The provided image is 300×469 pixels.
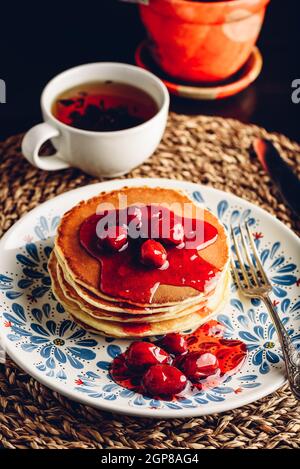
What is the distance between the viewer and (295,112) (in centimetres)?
241

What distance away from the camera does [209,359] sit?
1.44 meters

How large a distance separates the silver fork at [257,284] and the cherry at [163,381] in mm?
223

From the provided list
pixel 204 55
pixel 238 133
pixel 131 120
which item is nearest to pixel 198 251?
pixel 131 120

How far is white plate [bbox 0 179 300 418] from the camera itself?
138cm

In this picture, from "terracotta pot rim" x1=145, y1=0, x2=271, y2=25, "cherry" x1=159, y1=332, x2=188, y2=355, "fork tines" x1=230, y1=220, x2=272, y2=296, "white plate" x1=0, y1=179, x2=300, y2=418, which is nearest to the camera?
"white plate" x1=0, y1=179, x2=300, y2=418

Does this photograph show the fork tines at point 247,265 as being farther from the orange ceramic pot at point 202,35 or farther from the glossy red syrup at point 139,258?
the orange ceramic pot at point 202,35

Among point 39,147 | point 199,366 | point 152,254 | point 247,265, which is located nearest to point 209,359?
point 199,366

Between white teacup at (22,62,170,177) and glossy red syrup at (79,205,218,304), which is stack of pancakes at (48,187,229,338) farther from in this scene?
white teacup at (22,62,170,177)

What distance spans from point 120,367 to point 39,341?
19 cm

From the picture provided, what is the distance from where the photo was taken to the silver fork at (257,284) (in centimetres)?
142

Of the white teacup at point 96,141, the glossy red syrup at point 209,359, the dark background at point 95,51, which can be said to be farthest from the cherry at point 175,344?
the dark background at point 95,51

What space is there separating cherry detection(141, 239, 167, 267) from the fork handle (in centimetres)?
28

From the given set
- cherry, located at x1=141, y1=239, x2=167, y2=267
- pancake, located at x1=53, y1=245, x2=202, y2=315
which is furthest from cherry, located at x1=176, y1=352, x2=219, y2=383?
cherry, located at x1=141, y1=239, x2=167, y2=267

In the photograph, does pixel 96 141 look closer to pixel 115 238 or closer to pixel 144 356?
pixel 115 238
